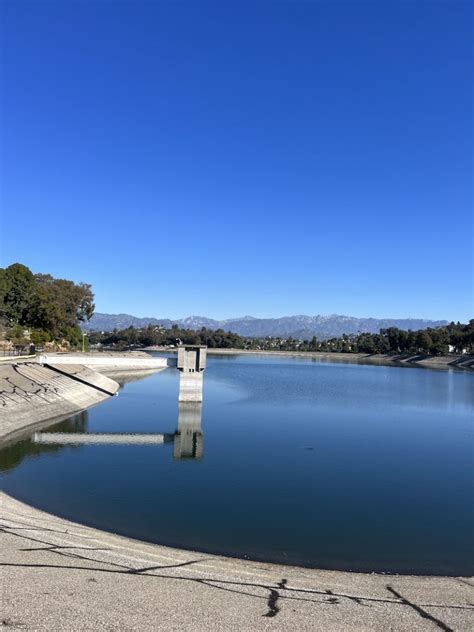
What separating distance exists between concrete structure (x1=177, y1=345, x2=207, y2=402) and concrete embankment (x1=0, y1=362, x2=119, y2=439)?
9797 millimetres

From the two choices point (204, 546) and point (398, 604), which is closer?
point (398, 604)

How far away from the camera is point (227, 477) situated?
27.2 meters

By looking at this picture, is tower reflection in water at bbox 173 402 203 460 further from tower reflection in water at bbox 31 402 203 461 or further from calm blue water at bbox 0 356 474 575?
calm blue water at bbox 0 356 474 575

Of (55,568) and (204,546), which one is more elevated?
(55,568)

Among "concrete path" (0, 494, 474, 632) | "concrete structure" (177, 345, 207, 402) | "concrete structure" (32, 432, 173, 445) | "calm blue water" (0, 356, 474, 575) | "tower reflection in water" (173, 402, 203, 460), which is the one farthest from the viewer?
"concrete structure" (177, 345, 207, 402)

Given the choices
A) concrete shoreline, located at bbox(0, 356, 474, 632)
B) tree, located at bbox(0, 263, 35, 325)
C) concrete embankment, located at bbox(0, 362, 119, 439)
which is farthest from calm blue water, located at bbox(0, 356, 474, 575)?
tree, located at bbox(0, 263, 35, 325)

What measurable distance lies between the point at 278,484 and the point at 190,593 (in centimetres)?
1488

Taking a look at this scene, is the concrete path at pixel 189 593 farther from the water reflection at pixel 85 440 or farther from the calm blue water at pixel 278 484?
the water reflection at pixel 85 440

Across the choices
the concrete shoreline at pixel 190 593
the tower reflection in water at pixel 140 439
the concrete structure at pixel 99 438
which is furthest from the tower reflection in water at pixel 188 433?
the concrete shoreline at pixel 190 593

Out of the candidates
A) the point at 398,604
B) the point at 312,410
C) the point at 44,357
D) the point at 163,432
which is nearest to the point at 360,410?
the point at 312,410

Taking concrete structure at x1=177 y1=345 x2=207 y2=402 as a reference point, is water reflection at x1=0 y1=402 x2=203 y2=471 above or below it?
below

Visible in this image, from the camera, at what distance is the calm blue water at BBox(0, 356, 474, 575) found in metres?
18.2

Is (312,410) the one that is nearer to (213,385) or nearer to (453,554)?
(213,385)

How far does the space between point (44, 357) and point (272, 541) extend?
4343 centimetres
